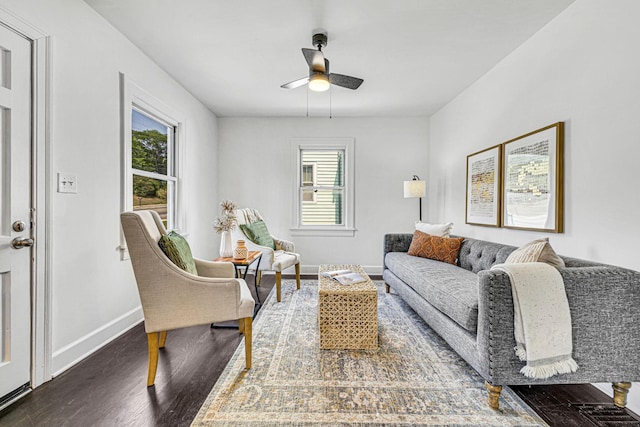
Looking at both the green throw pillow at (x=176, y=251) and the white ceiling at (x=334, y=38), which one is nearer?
the green throw pillow at (x=176, y=251)

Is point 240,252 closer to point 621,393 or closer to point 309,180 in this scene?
point 309,180

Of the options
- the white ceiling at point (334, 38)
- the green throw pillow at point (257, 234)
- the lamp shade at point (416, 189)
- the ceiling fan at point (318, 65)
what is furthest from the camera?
the lamp shade at point (416, 189)

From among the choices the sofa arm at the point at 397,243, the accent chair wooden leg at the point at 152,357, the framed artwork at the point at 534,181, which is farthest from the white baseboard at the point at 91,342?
the framed artwork at the point at 534,181

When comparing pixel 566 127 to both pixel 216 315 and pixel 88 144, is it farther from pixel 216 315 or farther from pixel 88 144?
pixel 88 144

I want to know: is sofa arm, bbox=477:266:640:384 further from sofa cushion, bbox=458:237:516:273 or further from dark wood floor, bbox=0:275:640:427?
sofa cushion, bbox=458:237:516:273

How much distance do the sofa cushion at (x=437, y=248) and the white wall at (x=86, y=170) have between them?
2847 mm

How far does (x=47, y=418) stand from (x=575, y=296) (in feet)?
8.91

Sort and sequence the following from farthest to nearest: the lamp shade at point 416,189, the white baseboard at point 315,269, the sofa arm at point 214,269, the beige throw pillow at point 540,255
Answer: the white baseboard at point 315,269 < the lamp shade at point 416,189 < the sofa arm at point 214,269 < the beige throw pillow at point 540,255

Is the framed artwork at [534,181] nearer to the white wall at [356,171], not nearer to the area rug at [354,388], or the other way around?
the area rug at [354,388]

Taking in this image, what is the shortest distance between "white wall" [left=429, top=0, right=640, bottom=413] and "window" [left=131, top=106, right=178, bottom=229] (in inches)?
135

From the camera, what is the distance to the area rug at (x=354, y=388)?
1556 millimetres

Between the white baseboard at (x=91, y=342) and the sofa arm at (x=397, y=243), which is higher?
the sofa arm at (x=397, y=243)

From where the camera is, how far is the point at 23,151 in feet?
5.73

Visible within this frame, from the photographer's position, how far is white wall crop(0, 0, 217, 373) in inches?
76.3
